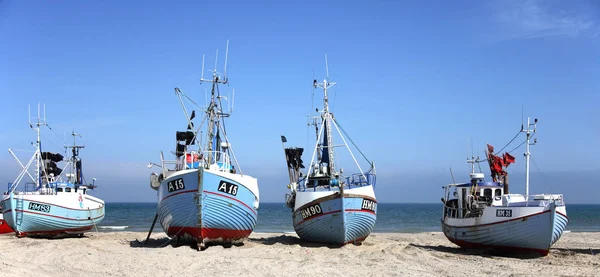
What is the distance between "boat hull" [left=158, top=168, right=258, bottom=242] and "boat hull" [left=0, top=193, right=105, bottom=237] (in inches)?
339

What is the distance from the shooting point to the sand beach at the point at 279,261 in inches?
681

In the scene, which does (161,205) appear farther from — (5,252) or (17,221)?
(17,221)

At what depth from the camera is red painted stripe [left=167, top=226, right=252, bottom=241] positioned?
70.3ft

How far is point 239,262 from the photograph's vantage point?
740 inches

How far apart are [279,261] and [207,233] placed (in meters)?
3.66

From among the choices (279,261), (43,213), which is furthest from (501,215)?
(43,213)

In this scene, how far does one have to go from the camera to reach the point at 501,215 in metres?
21.2

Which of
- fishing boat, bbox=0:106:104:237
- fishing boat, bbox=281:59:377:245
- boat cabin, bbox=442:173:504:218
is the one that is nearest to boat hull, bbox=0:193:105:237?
fishing boat, bbox=0:106:104:237

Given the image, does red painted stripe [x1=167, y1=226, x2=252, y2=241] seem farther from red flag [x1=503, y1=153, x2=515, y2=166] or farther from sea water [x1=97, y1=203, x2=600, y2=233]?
sea water [x1=97, y1=203, x2=600, y2=233]

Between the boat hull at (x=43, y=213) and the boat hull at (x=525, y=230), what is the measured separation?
64.0 feet

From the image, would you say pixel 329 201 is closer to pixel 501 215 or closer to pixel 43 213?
pixel 501 215

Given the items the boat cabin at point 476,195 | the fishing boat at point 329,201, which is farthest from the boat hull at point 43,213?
the boat cabin at point 476,195

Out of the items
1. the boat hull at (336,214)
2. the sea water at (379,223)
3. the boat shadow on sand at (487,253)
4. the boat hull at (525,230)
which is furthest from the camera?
the sea water at (379,223)

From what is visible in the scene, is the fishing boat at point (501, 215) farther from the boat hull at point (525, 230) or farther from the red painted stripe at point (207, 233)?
the red painted stripe at point (207, 233)
